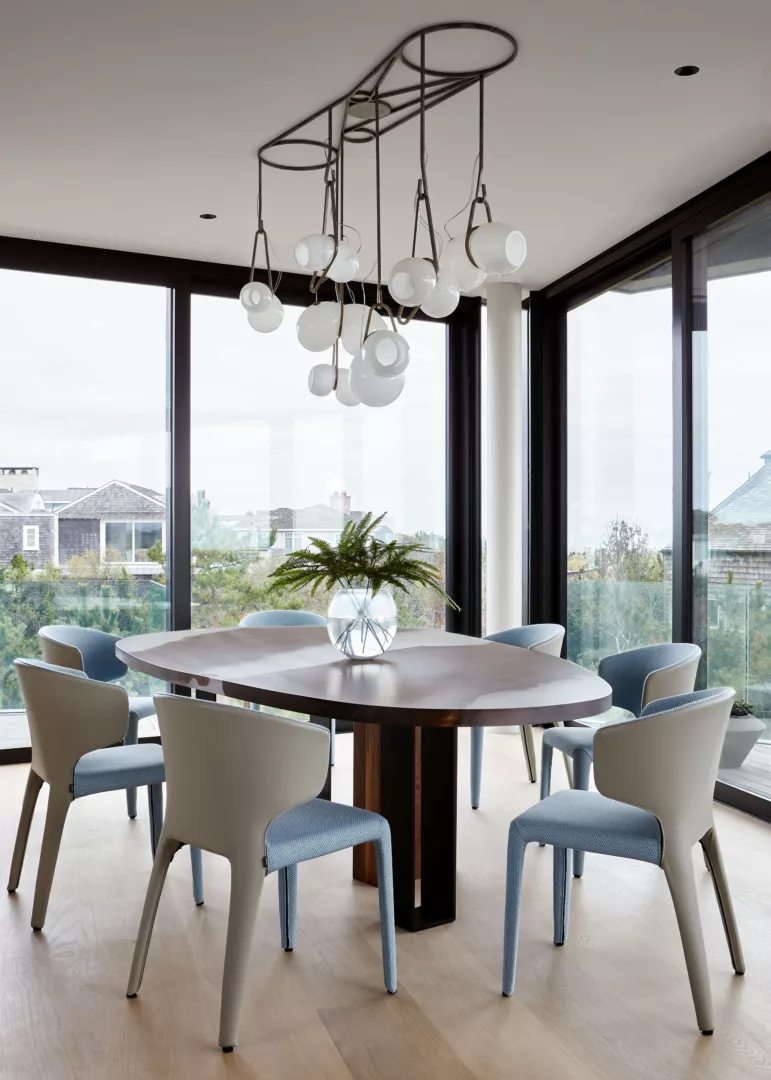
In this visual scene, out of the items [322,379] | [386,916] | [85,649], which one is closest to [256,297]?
[322,379]

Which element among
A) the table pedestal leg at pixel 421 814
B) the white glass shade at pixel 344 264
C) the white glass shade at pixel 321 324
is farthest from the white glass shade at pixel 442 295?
the table pedestal leg at pixel 421 814

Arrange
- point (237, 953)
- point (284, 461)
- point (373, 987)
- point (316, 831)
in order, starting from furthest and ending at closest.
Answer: point (284, 461) → point (373, 987) → point (316, 831) → point (237, 953)

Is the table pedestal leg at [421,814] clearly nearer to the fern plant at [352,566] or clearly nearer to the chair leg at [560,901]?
the chair leg at [560,901]

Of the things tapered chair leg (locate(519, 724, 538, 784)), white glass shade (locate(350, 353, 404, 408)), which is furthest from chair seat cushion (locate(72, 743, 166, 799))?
tapered chair leg (locate(519, 724, 538, 784))

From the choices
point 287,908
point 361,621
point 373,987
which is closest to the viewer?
point 373,987

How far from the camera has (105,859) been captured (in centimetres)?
321

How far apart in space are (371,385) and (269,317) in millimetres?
772

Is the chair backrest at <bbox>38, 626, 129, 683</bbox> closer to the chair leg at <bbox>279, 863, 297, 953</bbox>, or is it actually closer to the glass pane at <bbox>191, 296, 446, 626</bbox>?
the chair leg at <bbox>279, 863, 297, 953</bbox>

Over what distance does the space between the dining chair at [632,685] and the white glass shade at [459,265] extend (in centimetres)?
139

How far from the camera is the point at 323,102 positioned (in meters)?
3.13

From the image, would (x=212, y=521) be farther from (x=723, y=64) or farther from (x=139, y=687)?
(x=723, y=64)

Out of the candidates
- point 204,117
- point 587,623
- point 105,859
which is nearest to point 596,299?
point 587,623

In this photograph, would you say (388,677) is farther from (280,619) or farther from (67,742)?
(280,619)

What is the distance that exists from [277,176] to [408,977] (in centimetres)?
307
